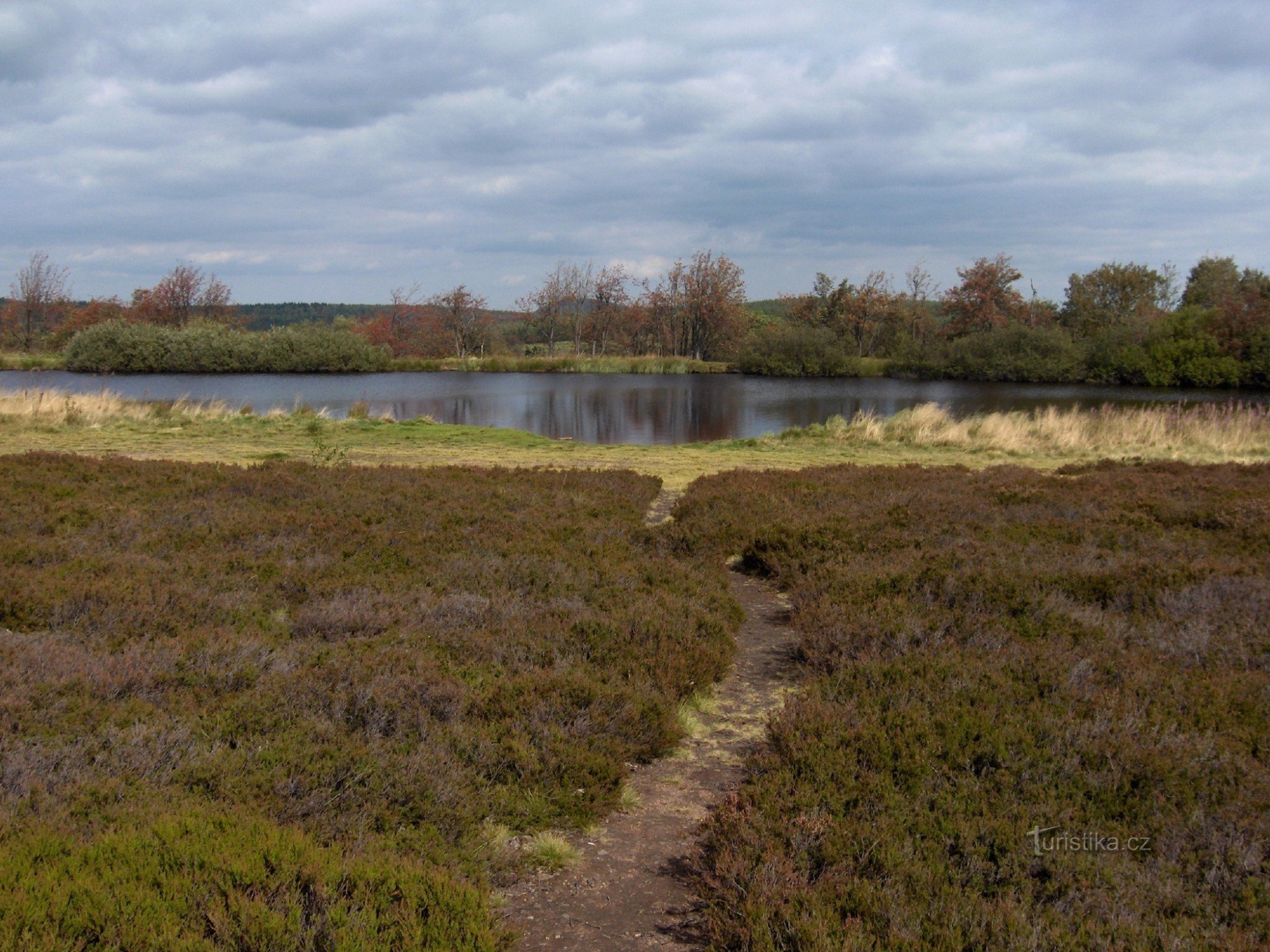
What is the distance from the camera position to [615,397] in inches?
1816

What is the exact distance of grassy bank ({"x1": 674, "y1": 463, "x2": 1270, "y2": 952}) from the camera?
3.02 m

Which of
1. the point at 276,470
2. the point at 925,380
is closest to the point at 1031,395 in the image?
the point at 925,380

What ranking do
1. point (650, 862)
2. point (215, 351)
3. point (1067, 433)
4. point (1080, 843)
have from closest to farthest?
point (1080, 843) < point (650, 862) < point (1067, 433) < point (215, 351)

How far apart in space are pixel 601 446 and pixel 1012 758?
16.8 metres

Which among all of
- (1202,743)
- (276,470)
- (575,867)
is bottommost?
(575,867)

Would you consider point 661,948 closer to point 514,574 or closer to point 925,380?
point 514,574

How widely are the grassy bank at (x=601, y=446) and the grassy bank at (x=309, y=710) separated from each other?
7.33m

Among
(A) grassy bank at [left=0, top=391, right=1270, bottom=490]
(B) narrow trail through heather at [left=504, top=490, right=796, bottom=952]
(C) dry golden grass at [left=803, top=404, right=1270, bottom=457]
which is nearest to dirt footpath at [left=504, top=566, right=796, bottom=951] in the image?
(B) narrow trail through heather at [left=504, top=490, right=796, bottom=952]

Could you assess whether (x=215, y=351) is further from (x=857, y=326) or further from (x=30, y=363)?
(x=857, y=326)

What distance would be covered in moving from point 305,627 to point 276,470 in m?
6.99

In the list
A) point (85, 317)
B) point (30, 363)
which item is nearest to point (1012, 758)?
point (30, 363)

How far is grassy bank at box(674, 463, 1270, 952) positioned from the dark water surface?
21554mm

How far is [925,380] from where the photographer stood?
2434 inches

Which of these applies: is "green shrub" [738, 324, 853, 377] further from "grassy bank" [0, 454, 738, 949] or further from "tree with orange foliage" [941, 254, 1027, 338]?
"grassy bank" [0, 454, 738, 949]
